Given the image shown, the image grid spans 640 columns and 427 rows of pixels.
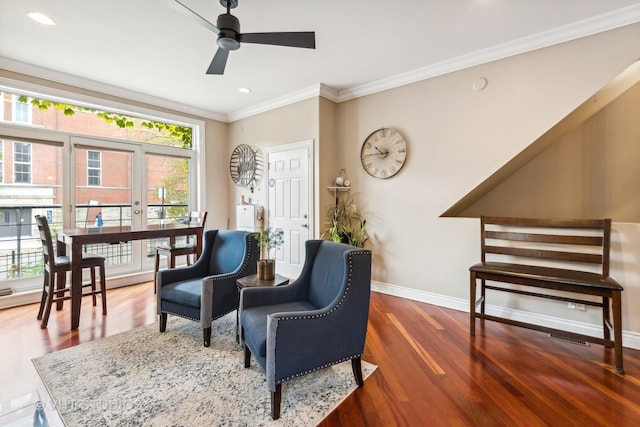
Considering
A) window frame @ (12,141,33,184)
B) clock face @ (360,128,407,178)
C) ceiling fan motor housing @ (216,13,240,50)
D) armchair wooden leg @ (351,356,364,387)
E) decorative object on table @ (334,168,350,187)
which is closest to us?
armchair wooden leg @ (351,356,364,387)

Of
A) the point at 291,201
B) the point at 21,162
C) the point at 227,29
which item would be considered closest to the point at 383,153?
the point at 291,201

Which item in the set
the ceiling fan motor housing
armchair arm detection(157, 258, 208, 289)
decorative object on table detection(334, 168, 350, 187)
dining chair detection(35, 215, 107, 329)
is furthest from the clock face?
dining chair detection(35, 215, 107, 329)

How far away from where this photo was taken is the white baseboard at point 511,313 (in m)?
2.49

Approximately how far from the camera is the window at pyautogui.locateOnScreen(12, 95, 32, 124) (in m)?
3.50

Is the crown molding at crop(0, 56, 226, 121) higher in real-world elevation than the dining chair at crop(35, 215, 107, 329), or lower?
higher

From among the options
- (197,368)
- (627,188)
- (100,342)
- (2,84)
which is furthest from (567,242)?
(2,84)

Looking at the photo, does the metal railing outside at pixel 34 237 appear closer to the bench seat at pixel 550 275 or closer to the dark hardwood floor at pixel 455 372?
the dark hardwood floor at pixel 455 372

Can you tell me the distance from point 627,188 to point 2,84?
21.5ft

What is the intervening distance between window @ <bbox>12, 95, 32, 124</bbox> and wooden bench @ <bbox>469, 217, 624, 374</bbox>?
5257 millimetres

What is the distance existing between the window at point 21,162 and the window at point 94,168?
599 millimetres

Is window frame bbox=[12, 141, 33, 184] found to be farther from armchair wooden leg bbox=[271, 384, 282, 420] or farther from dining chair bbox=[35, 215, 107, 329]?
armchair wooden leg bbox=[271, 384, 282, 420]

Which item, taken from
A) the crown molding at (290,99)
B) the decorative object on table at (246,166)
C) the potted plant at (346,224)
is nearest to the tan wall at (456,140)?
the potted plant at (346,224)

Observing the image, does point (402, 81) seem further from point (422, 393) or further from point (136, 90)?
point (136, 90)

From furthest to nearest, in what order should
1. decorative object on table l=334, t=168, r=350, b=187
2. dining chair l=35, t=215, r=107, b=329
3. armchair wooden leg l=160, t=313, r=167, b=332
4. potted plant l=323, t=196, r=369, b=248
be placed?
decorative object on table l=334, t=168, r=350, b=187 < potted plant l=323, t=196, r=369, b=248 < dining chair l=35, t=215, r=107, b=329 < armchair wooden leg l=160, t=313, r=167, b=332
